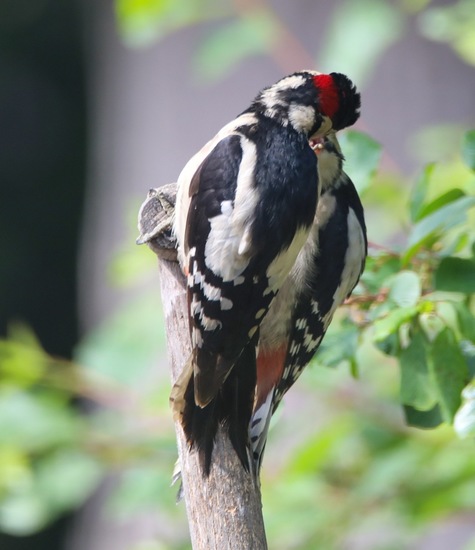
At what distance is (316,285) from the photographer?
1536 millimetres

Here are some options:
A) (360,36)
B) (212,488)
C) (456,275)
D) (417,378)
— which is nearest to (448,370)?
(417,378)

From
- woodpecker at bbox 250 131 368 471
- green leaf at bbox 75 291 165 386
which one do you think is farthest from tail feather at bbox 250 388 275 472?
green leaf at bbox 75 291 165 386

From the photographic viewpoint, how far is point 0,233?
5.57m

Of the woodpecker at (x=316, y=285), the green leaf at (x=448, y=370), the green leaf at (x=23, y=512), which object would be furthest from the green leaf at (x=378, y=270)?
the green leaf at (x=23, y=512)

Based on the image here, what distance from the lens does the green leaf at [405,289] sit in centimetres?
141

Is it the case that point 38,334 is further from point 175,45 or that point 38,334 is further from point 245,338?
point 245,338

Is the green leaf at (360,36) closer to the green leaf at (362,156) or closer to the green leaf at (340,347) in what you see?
the green leaf at (362,156)

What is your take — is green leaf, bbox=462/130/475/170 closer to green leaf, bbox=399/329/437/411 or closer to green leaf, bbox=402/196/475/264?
green leaf, bbox=402/196/475/264

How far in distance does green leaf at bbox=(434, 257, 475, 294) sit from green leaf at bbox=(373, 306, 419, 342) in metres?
0.10

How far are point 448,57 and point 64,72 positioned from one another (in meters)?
3.00

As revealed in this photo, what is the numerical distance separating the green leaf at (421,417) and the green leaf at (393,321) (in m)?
0.17

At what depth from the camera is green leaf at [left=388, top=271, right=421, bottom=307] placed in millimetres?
1406

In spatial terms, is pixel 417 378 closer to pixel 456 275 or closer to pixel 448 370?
pixel 448 370

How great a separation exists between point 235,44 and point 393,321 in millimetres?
1190
